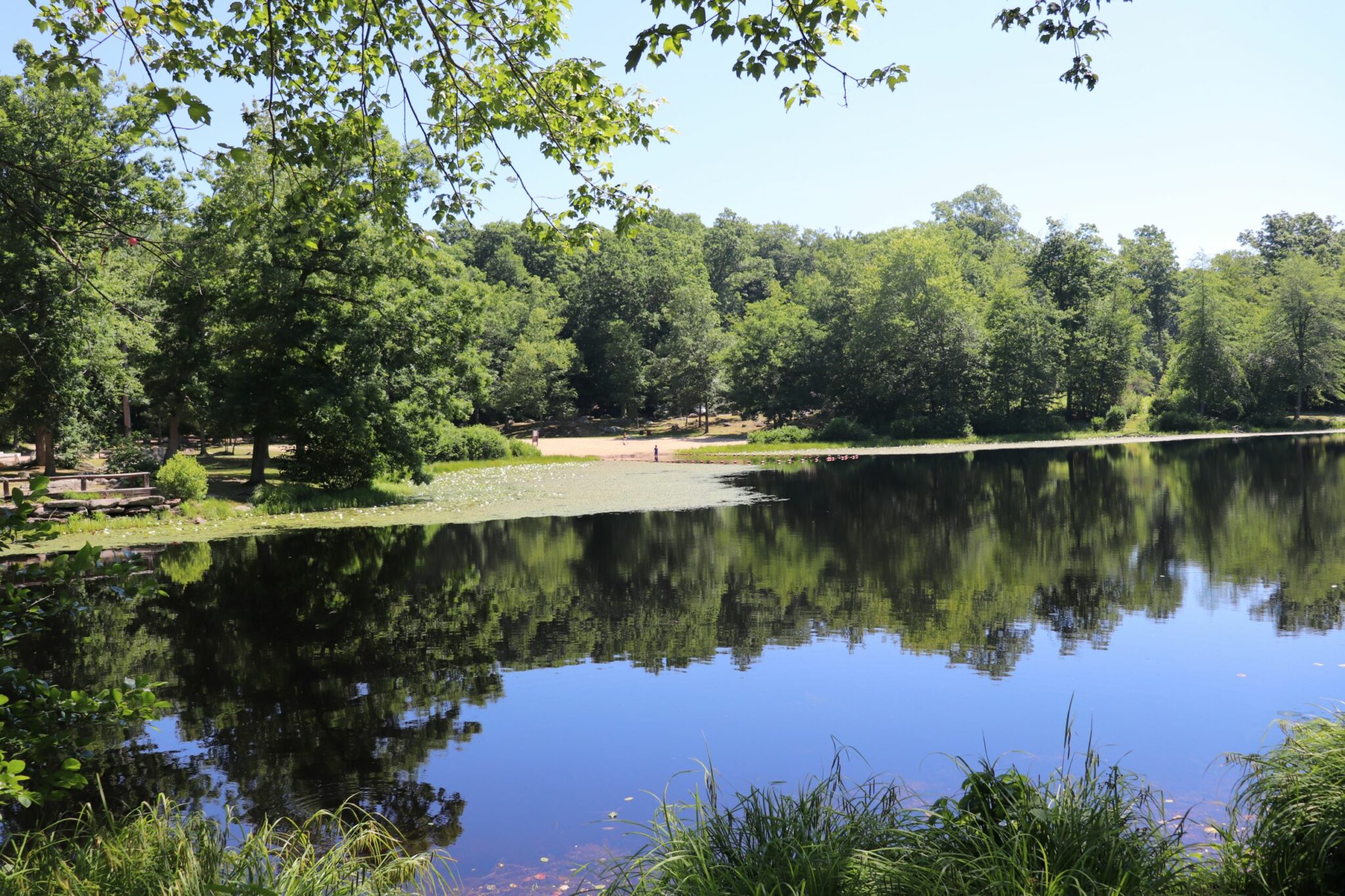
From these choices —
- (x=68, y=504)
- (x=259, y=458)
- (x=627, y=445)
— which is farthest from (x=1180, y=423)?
(x=68, y=504)

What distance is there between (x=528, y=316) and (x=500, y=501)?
→ 43.3m

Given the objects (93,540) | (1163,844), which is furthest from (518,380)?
(1163,844)

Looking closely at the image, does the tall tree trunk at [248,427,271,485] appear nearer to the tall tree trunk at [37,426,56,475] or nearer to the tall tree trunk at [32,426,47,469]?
the tall tree trunk at [37,426,56,475]

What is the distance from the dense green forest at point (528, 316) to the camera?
2298 cm

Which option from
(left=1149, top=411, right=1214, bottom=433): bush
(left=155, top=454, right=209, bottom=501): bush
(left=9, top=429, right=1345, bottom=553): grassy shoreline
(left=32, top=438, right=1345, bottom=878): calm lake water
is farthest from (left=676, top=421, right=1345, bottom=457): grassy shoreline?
(left=32, top=438, right=1345, bottom=878): calm lake water

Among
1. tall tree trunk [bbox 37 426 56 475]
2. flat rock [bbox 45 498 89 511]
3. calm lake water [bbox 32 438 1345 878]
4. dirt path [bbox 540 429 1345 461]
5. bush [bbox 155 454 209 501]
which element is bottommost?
calm lake water [bbox 32 438 1345 878]

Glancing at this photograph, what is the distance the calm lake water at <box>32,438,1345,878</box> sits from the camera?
754 centimetres

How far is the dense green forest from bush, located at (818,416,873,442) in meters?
0.21

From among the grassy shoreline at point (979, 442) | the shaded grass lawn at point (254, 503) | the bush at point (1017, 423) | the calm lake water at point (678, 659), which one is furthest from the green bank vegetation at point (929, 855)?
the bush at point (1017, 423)

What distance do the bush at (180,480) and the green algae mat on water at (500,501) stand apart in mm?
1229

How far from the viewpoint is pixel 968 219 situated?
10694 centimetres

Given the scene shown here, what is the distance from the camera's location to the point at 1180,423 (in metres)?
59.1

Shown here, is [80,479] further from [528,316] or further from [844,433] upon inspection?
[528,316]

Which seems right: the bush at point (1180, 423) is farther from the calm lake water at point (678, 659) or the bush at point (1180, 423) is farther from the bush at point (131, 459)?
the bush at point (131, 459)
